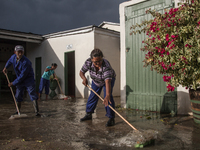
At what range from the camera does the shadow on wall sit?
18.3ft

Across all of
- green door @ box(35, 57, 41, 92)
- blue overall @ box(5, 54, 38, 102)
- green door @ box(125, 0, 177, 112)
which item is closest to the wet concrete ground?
green door @ box(125, 0, 177, 112)

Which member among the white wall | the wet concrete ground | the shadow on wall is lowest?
the wet concrete ground

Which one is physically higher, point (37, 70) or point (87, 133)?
point (37, 70)

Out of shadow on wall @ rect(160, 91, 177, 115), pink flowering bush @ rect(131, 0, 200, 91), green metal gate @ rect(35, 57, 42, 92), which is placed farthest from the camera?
green metal gate @ rect(35, 57, 42, 92)

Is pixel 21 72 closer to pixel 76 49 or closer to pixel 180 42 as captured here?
pixel 180 42

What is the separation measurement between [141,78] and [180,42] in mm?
2311

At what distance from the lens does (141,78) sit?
6238 millimetres

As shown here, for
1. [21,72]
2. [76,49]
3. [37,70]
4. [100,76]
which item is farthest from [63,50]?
[100,76]

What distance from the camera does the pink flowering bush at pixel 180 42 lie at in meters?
3.84

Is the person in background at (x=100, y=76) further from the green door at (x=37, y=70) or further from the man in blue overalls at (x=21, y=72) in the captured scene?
the green door at (x=37, y=70)

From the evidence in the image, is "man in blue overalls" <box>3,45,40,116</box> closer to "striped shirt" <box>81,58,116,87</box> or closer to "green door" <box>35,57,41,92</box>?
"striped shirt" <box>81,58,116,87</box>

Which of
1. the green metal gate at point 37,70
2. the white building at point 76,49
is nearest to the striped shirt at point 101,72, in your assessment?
the white building at point 76,49

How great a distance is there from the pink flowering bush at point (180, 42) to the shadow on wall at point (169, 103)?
1.38 meters

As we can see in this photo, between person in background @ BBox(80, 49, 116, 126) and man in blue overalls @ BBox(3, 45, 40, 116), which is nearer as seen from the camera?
person in background @ BBox(80, 49, 116, 126)
